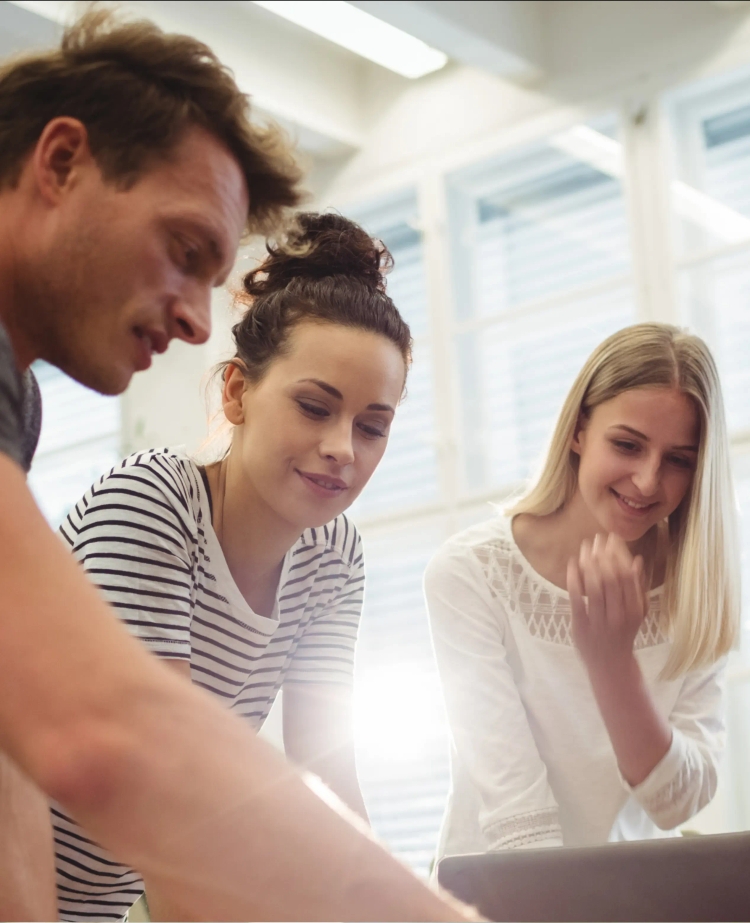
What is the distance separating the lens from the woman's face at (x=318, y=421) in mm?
1540

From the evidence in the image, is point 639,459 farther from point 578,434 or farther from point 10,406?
point 10,406

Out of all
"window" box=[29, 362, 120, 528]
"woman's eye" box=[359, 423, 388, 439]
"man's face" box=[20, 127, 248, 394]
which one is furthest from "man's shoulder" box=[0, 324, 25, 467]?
"window" box=[29, 362, 120, 528]

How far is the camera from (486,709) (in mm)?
1917

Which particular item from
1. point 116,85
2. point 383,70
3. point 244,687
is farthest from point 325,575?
point 383,70

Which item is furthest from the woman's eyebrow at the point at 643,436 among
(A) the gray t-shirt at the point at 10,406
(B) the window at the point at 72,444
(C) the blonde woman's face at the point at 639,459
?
(B) the window at the point at 72,444

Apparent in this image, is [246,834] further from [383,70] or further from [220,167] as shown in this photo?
[383,70]

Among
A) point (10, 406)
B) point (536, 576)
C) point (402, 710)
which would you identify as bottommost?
point (10, 406)

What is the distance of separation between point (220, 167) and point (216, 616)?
0.66 metres

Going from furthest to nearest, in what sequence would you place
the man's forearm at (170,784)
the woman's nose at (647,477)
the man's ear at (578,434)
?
the man's ear at (578,434) → the woman's nose at (647,477) → the man's forearm at (170,784)

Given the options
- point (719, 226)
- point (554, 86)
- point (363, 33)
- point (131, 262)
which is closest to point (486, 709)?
point (131, 262)

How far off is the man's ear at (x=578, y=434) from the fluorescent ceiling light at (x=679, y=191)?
224 cm

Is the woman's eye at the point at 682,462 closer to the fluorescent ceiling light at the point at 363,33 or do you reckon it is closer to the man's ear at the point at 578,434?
the man's ear at the point at 578,434

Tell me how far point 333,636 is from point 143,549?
0.42 meters

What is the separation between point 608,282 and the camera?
173 inches
